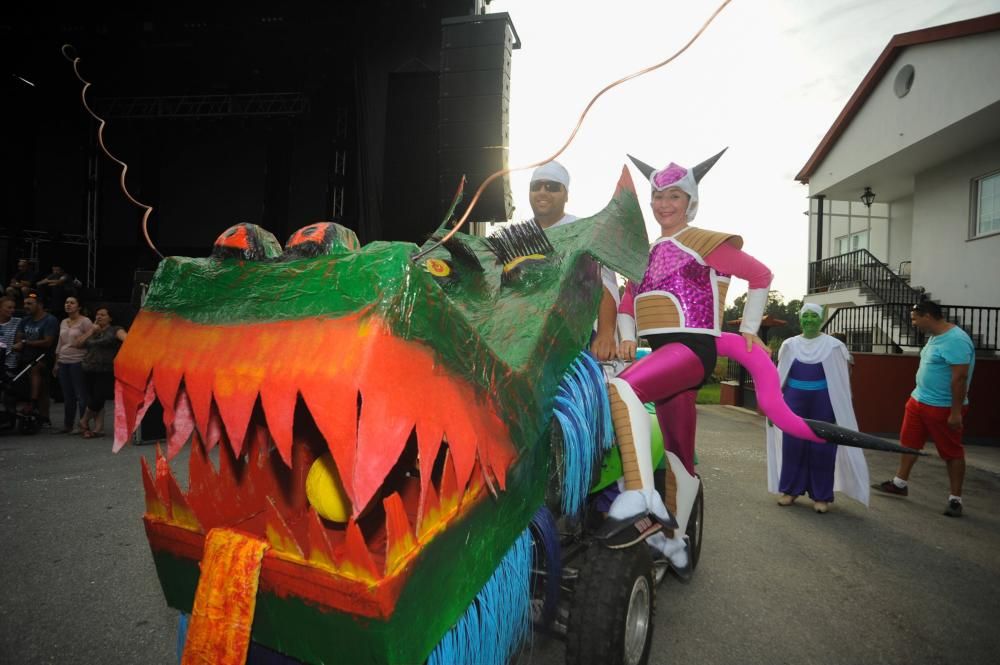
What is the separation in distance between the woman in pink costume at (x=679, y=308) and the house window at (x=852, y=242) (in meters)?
16.4

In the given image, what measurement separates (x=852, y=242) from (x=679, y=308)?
18.0 metres

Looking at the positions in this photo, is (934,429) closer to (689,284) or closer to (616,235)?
(689,284)

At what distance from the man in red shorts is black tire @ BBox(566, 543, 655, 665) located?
3953mm

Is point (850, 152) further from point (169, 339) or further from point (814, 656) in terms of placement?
point (169, 339)

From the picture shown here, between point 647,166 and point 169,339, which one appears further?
point 647,166

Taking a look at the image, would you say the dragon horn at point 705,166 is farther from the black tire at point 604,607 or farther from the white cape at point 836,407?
the white cape at point 836,407

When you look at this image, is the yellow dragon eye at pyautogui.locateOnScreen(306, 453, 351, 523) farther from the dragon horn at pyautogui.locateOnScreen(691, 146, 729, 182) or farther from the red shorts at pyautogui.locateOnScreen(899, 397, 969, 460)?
the red shorts at pyautogui.locateOnScreen(899, 397, 969, 460)

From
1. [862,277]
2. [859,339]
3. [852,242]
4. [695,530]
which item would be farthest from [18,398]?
[852,242]

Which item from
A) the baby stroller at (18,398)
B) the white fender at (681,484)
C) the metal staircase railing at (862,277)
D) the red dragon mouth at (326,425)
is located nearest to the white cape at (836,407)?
the white fender at (681,484)

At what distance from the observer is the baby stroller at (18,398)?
5863 mm

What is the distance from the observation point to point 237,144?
43.4 ft

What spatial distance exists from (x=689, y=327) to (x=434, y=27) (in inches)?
299

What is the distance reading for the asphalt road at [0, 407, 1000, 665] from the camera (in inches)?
81.7

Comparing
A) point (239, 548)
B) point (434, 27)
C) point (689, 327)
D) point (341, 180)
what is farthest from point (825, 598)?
point (341, 180)
